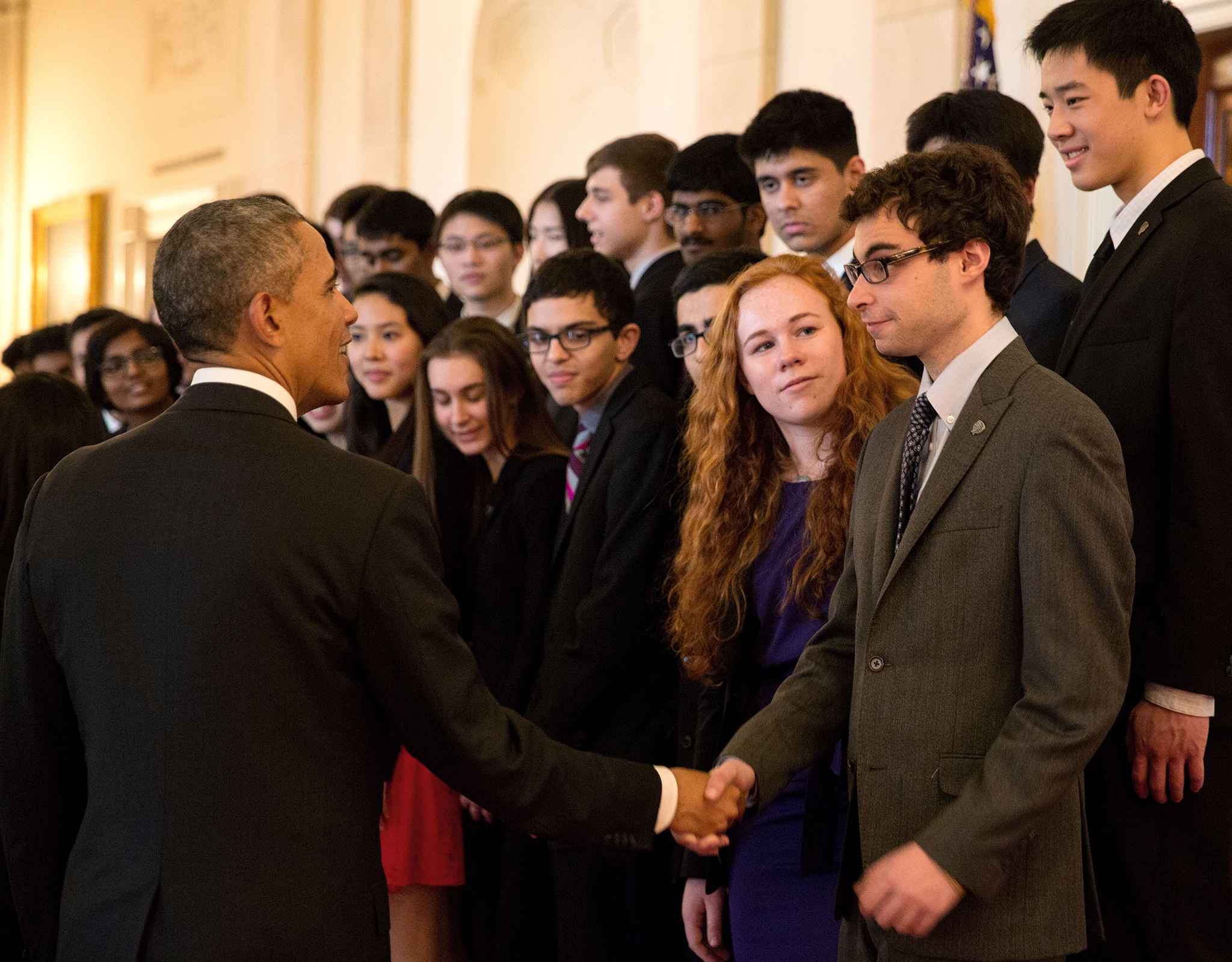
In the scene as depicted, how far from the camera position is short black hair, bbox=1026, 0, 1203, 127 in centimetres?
254

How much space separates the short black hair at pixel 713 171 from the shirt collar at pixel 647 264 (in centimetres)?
31

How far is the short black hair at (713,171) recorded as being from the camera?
13.7 ft

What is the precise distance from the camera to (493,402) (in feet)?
11.5

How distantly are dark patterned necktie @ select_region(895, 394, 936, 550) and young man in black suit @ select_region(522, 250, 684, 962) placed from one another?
1.14m

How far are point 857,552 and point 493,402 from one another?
164 cm

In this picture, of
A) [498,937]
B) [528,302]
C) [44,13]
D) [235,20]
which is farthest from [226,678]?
[44,13]

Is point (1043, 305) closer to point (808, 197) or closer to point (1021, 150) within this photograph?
point (1021, 150)

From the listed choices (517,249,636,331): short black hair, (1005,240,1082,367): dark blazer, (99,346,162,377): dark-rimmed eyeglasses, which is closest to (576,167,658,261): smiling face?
(517,249,636,331): short black hair

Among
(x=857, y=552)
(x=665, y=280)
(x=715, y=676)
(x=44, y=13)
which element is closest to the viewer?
(x=857, y=552)

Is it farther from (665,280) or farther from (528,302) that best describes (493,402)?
(665,280)

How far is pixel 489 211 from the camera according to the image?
481cm

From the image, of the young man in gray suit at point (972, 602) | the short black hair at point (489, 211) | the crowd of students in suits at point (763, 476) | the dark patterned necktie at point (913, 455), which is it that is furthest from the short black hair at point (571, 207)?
the dark patterned necktie at point (913, 455)

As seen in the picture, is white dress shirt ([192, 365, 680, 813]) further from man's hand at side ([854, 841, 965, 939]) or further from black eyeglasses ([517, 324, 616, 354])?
black eyeglasses ([517, 324, 616, 354])

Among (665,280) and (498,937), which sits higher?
(665,280)
